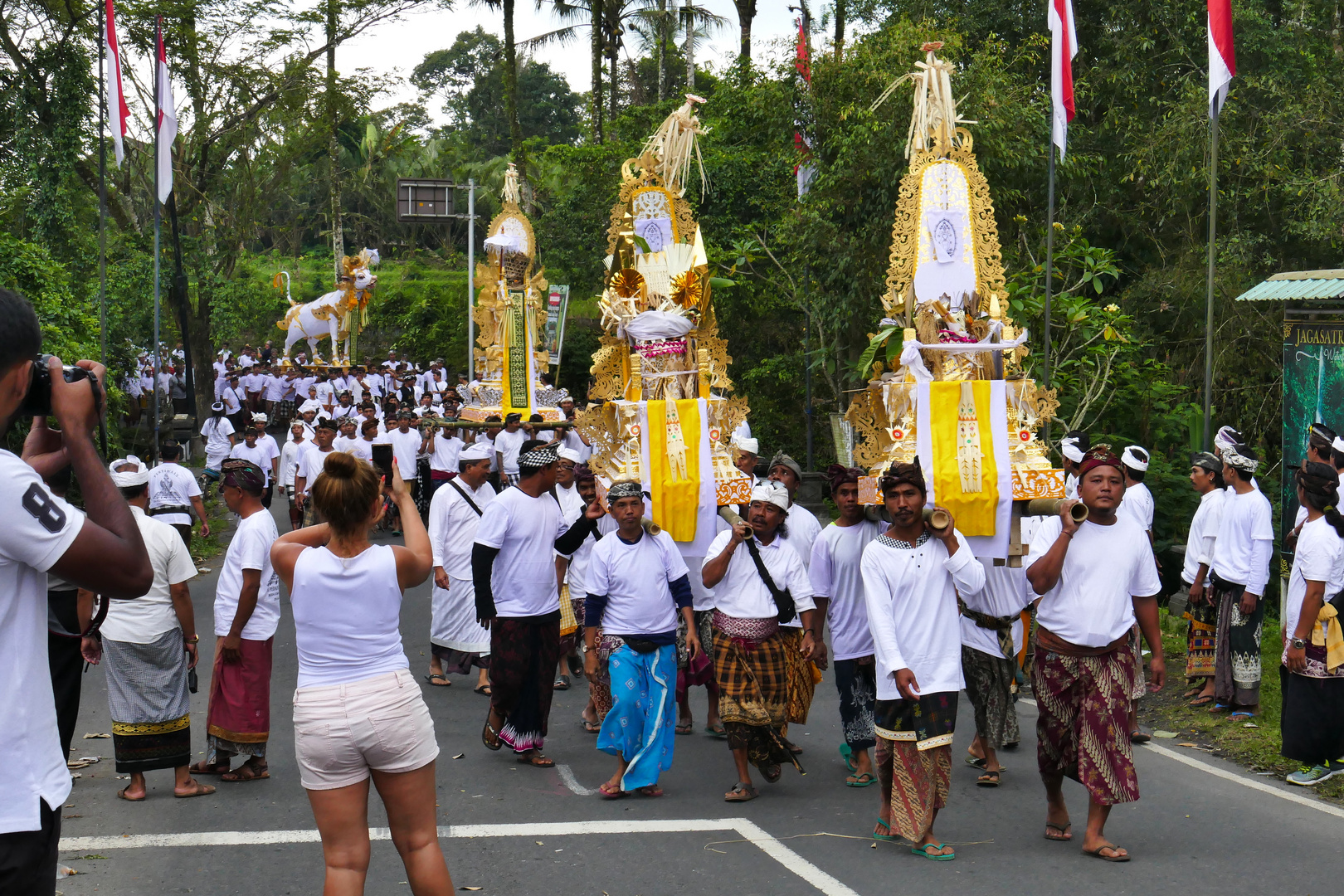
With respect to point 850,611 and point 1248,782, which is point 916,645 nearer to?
point 850,611

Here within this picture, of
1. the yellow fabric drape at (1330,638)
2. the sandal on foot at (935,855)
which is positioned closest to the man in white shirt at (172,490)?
the sandal on foot at (935,855)

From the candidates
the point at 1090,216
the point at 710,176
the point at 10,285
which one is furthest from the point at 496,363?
the point at 1090,216

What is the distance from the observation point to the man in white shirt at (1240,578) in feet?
26.9

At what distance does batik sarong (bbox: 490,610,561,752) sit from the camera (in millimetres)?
7406

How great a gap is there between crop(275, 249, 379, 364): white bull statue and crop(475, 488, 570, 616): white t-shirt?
2596 centimetres

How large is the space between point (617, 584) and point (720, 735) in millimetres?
1883

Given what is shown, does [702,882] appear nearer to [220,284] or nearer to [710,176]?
[710,176]

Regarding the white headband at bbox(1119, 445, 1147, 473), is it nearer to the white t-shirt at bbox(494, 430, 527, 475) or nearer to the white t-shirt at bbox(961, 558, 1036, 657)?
the white t-shirt at bbox(961, 558, 1036, 657)

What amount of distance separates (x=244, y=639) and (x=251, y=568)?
1.47 feet

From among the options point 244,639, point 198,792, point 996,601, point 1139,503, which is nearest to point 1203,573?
point 1139,503

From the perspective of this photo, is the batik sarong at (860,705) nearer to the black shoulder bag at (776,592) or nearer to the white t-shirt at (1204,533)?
the black shoulder bag at (776,592)

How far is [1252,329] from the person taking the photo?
1603 centimetres

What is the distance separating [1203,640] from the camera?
8.88 m

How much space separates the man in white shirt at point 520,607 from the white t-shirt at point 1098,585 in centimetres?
293
